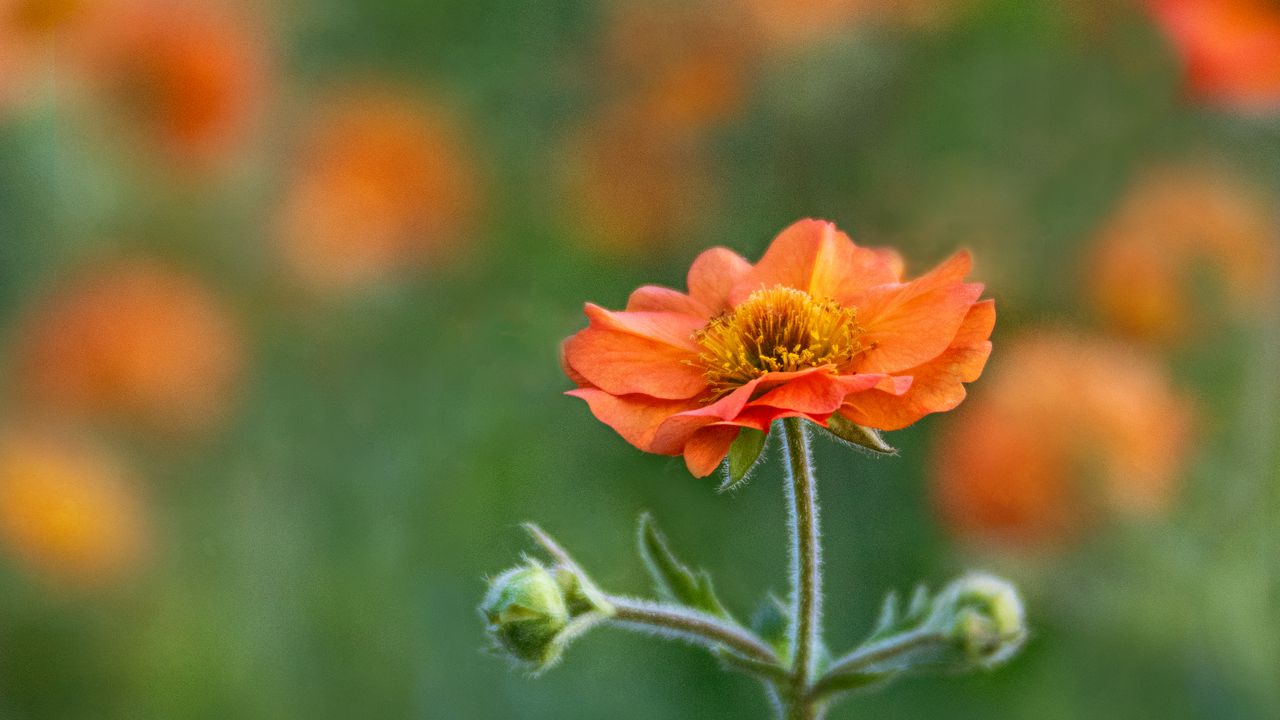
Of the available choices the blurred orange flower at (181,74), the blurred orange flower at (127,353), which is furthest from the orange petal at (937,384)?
the blurred orange flower at (181,74)

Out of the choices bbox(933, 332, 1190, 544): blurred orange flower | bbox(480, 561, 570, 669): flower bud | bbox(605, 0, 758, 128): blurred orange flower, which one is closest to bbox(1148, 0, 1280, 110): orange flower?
bbox(933, 332, 1190, 544): blurred orange flower

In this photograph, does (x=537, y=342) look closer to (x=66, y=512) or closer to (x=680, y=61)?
(x=680, y=61)

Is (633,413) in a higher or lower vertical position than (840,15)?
lower

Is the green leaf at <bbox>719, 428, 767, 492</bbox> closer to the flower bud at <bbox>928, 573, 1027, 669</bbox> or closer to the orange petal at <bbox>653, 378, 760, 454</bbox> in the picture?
the orange petal at <bbox>653, 378, 760, 454</bbox>

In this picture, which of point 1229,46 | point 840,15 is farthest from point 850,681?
point 840,15

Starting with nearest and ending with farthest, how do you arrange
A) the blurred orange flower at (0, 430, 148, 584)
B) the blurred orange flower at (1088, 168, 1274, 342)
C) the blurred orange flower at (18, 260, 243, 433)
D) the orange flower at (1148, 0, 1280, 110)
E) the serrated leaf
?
the serrated leaf
the orange flower at (1148, 0, 1280, 110)
the blurred orange flower at (1088, 168, 1274, 342)
the blurred orange flower at (0, 430, 148, 584)
the blurred orange flower at (18, 260, 243, 433)

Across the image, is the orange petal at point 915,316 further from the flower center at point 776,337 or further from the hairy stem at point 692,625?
the hairy stem at point 692,625
